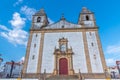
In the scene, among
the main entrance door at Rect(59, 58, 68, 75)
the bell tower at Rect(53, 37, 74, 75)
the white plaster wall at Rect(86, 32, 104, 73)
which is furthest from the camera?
the main entrance door at Rect(59, 58, 68, 75)

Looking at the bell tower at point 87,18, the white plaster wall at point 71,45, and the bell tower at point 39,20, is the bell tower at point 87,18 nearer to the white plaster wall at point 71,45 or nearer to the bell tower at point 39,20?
the white plaster wall at point 71,45

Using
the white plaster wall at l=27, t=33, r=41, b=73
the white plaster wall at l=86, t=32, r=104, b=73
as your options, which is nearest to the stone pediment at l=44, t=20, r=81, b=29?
the white plaster wall at l=27, t=33, r=41, b=73

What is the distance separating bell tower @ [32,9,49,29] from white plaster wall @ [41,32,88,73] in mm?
2625

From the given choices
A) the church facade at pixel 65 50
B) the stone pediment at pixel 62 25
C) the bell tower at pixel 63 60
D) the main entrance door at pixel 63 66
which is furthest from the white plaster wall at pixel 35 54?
the main entrance door at pixel 63 66

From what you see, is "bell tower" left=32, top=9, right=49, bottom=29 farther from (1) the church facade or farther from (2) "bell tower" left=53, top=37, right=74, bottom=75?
(2) "bell tower" left=53, top=37, right=74, bottom=75

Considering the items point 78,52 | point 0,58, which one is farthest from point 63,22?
point 0,58

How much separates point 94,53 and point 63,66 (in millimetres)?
5075

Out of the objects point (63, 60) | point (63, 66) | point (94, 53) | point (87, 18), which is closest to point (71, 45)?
point (63, 60)

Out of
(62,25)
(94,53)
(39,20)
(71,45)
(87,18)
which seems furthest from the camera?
(39,20)

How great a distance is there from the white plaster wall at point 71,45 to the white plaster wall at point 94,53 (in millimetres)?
1133

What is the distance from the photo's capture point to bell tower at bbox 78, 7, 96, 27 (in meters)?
23.9

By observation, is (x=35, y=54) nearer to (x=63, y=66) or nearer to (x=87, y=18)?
(x=63, y=66)

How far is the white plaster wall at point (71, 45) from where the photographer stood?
19.6 metres

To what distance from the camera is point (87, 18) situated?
25.1m
